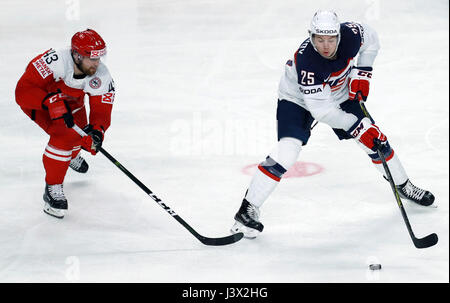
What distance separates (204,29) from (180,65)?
3.58 ft

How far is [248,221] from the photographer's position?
12.8 feet

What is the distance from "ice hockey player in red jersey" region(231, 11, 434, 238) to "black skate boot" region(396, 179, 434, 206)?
163mm

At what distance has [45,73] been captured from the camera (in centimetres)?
401

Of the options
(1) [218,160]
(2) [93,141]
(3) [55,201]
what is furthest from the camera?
(1) [218,160]

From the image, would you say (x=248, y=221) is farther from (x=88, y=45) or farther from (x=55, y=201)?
(x=88, y=45)

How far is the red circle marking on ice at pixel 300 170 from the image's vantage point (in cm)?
470

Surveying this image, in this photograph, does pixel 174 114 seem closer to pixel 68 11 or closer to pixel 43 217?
pixel 43 217

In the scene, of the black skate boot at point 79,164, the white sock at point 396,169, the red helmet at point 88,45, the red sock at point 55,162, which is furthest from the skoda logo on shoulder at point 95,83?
the white sock at point 396,169

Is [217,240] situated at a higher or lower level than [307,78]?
lower

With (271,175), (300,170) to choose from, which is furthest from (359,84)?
(300,170)

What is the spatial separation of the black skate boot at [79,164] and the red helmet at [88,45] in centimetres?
96

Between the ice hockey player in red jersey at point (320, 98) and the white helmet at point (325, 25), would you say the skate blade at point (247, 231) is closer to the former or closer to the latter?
the ice hockey player in red jersey at point (320, 98)

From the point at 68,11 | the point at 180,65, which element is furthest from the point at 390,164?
the point at 68,11

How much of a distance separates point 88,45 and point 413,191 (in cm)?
175
